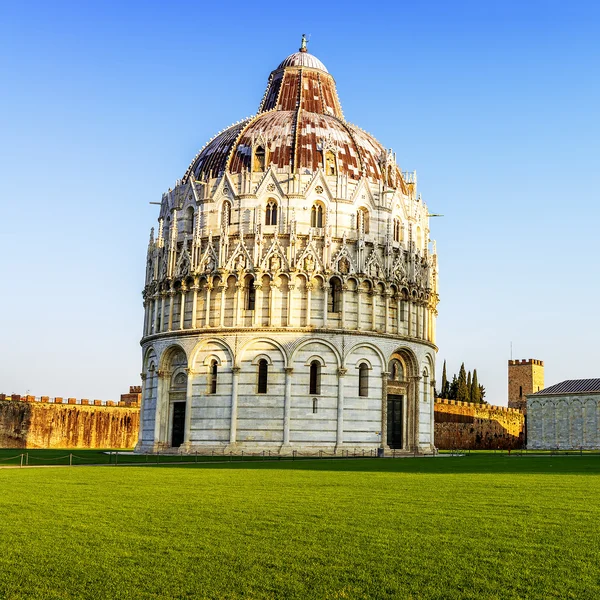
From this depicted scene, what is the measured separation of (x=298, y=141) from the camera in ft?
178

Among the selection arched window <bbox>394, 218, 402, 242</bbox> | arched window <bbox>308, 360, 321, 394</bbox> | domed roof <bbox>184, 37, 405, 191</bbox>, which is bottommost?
arched window <bbox>308, 360, 321, 394</bbox>

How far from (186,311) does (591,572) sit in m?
43.2

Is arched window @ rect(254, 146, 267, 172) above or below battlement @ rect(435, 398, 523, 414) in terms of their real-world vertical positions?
above

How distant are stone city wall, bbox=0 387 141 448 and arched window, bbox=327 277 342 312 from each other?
33.0 m

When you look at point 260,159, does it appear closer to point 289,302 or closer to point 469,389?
point 289,302

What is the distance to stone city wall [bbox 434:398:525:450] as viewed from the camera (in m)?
85.8

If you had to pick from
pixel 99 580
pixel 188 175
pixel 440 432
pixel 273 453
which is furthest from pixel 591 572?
pixel 440 432

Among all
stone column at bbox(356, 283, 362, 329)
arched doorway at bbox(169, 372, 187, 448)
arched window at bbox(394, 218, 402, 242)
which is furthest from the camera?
arched window at bbox(394, 218, 402, 242)

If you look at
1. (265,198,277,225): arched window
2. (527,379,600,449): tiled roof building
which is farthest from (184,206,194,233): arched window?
(527,379,600,449): tiled roof building

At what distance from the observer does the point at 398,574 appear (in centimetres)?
990

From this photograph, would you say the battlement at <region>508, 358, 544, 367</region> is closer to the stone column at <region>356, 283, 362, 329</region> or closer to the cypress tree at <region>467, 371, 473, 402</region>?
the cypress tree at <region>467, 371, 473, 402</region>

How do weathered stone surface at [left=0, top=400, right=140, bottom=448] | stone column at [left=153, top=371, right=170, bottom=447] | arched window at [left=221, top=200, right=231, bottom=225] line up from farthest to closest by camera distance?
weathered stone surface at [left=0, top=400, right=140, bottom=448] → arched window at [left=221, top=200, right=231, bottom=225] → stone column at [left=153, top=371, right=170, bottom=447]

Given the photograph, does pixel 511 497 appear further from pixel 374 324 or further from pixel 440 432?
pixel 440 432

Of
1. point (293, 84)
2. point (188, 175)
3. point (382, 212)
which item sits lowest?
point (382, 212)
